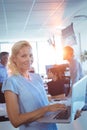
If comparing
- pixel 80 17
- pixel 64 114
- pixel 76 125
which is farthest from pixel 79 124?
pixel 80 17

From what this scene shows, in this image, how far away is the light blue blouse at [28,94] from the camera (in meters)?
1.45

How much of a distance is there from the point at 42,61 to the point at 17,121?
13.0 metres

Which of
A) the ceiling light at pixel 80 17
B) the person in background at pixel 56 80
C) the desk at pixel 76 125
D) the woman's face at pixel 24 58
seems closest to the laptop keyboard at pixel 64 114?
the woman's face at pixel 24 58

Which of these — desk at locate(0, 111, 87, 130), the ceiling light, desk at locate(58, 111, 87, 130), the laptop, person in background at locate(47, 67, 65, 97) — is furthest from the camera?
the ceiling light

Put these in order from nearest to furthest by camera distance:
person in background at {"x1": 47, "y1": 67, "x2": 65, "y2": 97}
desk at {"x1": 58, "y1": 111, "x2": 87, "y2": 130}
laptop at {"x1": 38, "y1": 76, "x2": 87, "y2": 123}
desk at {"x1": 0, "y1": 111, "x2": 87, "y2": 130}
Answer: laptop at {"x1": 38, "y1": 76, "x2": 87, "y2": 123}, desk at {"x1": 0, "y1": 111, "x2": 87, "y2": 130}, desk at {"x1": 58, "y1": 111, "x2": 87, "y2": 130}, person in background at {"x1": 47, "y1": 67, "x2": 65, "y2": 97}

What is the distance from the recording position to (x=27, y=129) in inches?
59.3

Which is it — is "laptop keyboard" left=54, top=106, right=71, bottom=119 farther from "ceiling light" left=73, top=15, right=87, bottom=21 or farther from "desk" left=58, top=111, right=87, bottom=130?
"ceiling light" left=73, top=15, right=87, bottom=21

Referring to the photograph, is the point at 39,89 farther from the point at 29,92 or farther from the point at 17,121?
the point at 17,121

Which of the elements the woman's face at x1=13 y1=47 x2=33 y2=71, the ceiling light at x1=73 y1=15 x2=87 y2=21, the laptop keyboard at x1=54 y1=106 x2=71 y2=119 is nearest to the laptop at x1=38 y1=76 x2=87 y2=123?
the laptop keyboard at x1=54 y1=106 x2=71 y2=119

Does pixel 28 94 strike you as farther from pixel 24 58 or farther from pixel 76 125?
pixel 76 125

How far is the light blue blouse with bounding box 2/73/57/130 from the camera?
4.74 ft

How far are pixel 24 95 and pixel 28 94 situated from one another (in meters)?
0.03

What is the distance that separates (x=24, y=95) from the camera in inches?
57.4

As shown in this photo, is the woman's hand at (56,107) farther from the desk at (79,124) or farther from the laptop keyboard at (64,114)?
the desk at (79,124)
